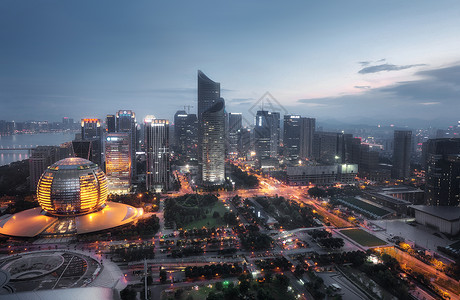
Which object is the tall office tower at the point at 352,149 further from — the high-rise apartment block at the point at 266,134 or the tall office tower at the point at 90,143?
the tall office tower at the point at 90,143

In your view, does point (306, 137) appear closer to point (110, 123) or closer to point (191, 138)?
point (191, 138)

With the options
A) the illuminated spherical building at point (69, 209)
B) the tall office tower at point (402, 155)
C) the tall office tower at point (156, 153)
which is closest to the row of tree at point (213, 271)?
the illuminated spherical building at point (69, 209)

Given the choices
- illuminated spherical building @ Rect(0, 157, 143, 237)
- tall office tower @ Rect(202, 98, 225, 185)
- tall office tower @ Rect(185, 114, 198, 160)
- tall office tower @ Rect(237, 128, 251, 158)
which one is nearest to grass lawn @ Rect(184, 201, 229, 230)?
illuminated spherical building @ Rect(0, 157, 143, 237)

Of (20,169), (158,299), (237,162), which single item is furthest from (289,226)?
(20,169)

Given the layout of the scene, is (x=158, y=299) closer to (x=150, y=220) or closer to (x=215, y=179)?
(x=150, y=220)

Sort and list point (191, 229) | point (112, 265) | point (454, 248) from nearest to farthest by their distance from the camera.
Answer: point (112, 265), point (454, 248), point (191, 229)

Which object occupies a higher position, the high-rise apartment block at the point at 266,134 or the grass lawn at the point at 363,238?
the high-rise apartment block at the point at 266,134

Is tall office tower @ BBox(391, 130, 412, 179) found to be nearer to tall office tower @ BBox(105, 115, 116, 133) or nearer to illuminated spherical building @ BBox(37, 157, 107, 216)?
illuminated spherical building @ BBox(37, 157, 107, 216)
